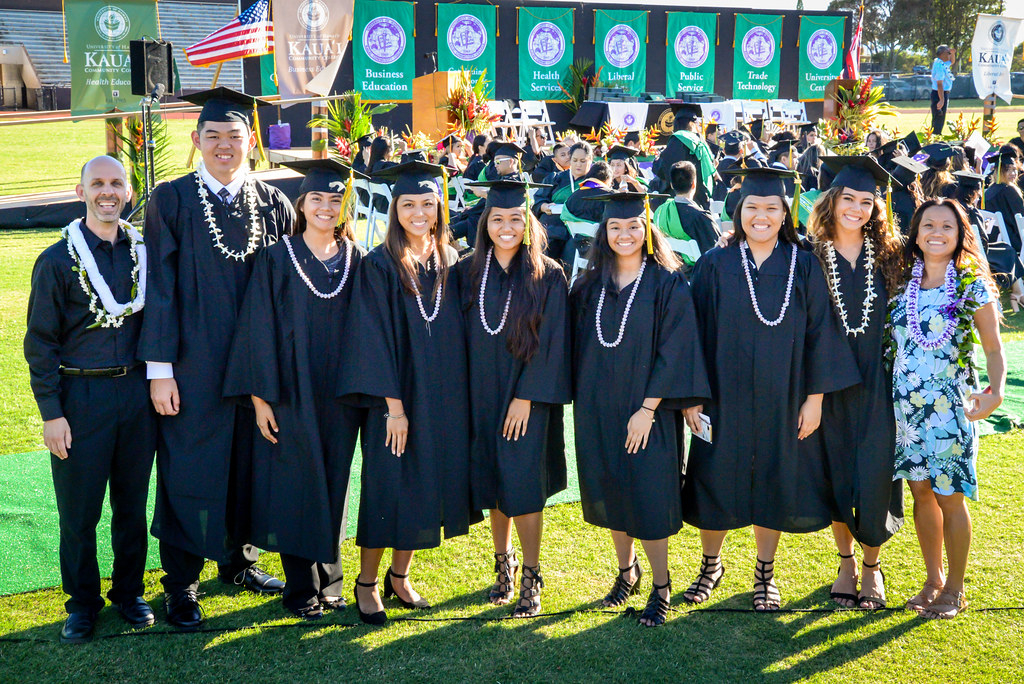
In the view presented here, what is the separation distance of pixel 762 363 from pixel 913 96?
123ft

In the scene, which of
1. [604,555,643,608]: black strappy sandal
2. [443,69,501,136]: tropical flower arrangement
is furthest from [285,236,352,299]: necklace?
[443,69,501,136]: tropical flower arrangement

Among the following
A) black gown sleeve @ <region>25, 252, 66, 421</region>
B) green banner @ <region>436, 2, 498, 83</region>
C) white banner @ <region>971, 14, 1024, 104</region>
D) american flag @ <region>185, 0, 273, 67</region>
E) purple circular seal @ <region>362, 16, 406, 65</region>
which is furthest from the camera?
green banner @ <region>436, 2, 498, 83</region>

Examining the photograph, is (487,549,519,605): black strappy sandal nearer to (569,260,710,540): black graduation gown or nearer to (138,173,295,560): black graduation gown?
(569,260,710,540): black graduation gown

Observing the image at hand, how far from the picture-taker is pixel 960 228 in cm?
348

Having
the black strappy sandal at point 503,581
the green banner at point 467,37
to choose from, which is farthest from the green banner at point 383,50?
the black strappy sandal at point 503,581

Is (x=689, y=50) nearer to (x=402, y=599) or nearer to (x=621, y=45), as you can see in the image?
(x=621, y=45)

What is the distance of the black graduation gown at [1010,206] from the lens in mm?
9039

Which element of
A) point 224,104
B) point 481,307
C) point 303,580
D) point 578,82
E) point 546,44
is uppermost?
point 546,44

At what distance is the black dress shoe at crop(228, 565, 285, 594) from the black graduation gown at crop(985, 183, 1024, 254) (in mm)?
8086

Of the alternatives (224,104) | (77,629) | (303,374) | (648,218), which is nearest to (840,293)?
(648,218)

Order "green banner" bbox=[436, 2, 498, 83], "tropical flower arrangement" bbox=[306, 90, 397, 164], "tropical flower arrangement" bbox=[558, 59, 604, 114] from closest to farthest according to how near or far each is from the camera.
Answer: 1. "tropical flower arrangement" bbox=[306, 90, 397, 164]
2. "green banner" bbox=[436, 2, 498, 83]
3. "tropical flower arrangement" bbox=[558, 59, 604, 114]

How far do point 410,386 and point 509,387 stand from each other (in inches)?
15.4

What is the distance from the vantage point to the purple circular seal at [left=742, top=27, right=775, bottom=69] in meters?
23.2

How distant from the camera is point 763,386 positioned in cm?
355
